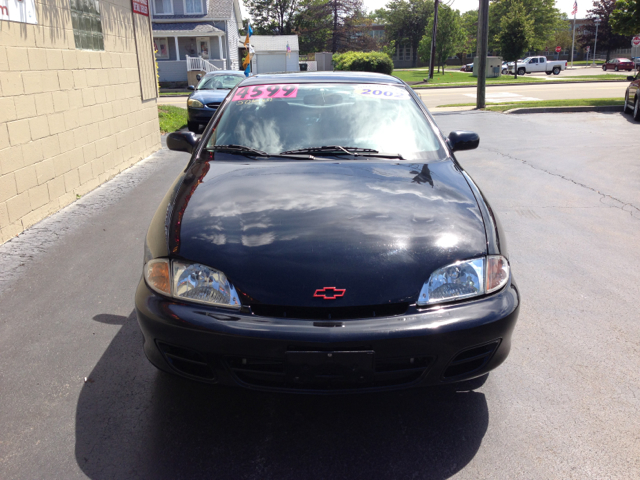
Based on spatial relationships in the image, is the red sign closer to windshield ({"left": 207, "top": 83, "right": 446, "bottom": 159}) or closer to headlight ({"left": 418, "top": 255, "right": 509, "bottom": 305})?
windshield ({"left": 207, "top": 83, "right": 446, "bottom": 159})

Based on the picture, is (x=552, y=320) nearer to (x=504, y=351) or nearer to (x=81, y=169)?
(x=504, y=351)

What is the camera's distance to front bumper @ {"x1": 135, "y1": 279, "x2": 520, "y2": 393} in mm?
2137

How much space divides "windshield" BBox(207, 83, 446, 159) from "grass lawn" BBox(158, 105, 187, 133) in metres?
9.97

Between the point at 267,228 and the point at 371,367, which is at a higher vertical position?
the point at 267,228

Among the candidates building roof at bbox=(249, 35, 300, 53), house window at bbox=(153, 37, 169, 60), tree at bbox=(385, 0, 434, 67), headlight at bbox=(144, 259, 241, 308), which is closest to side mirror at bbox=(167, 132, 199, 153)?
headlight at bbox=(144, 259, 241, 308)

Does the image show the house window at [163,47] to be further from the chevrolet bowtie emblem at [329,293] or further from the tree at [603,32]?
the tree at [603,32]

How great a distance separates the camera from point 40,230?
18.6 feet

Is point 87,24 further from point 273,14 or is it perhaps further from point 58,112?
point 273,14

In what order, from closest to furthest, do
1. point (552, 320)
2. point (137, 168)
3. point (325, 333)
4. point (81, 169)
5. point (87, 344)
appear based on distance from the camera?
point (325, 333) → point (87, 344) → point (552, 320) → point (81, 169) → point (137, 168)

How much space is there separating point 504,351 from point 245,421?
48.2 inches

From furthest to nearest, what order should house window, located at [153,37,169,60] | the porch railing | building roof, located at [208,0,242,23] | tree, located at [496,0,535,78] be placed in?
tree, located at [496,0,535,78] < building roof, located at [208,0,242,23] < house window, located at [153,37,169,60] < the porch railing

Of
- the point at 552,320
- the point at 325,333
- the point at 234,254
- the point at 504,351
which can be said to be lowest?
the point at 552,320

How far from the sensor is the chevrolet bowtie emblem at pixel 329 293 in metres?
2.21

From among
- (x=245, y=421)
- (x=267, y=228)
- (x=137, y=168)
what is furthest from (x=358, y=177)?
(x=137, y=168)
